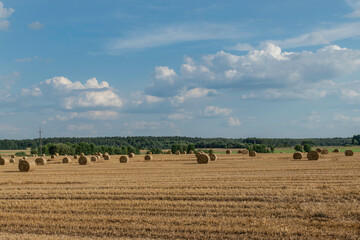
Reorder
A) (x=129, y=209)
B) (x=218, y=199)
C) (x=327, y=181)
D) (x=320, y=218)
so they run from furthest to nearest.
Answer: (x=327, y=181), (x=218, y=199), (x=129, y=209), (x=320, y=218)

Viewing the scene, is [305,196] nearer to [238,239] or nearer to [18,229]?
[238,239]

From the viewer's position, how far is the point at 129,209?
1446cm

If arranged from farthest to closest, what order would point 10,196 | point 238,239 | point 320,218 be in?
point 10,196, point 320,218, point 238,239

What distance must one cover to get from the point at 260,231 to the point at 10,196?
12.1 m

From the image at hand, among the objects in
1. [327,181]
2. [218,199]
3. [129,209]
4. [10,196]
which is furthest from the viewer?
[327,181]

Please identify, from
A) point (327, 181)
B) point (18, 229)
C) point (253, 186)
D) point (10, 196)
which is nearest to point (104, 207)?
point (18, 229)

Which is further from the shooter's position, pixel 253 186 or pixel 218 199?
pixel 253 186

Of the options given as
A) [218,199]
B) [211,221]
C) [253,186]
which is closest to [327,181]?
[253,186]

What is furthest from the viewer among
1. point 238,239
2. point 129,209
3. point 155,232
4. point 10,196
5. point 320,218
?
point 10,196

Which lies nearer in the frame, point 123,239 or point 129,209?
point 123,239

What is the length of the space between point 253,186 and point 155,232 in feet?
26.5

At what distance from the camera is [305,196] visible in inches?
614

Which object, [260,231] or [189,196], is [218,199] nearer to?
[189,196]

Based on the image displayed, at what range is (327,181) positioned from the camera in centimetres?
2045
